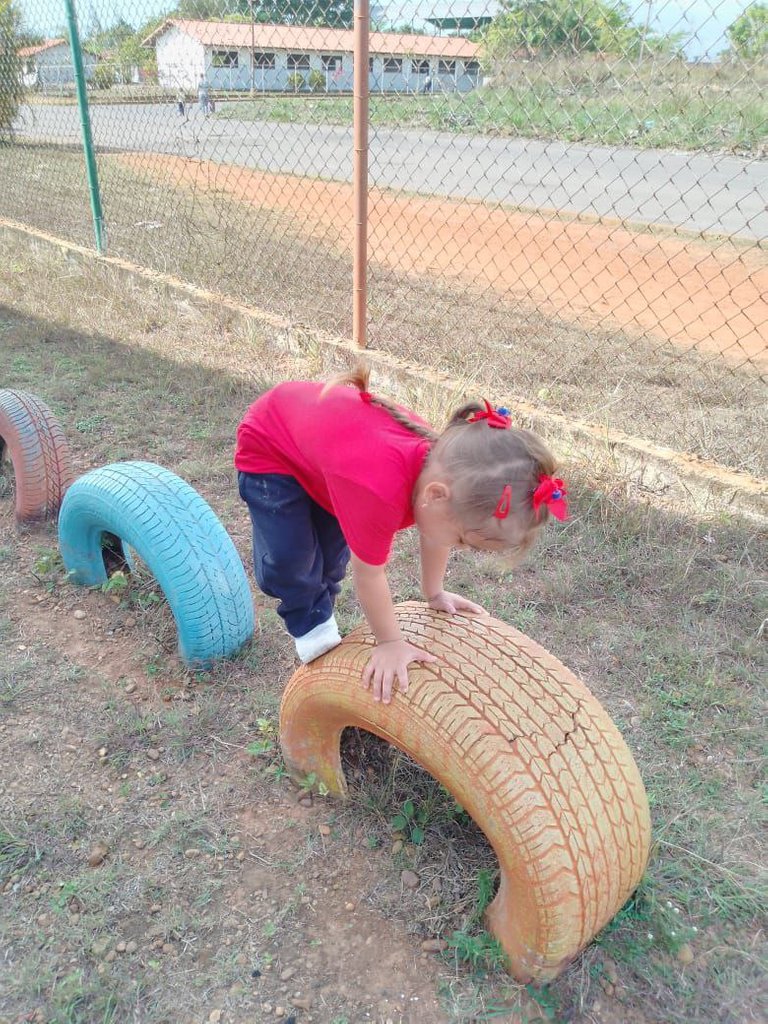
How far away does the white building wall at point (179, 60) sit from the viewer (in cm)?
712

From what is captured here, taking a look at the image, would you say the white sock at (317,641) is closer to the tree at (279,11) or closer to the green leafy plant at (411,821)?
the green leafy plant at (411,821)

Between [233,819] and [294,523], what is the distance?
A: 0.83 meters

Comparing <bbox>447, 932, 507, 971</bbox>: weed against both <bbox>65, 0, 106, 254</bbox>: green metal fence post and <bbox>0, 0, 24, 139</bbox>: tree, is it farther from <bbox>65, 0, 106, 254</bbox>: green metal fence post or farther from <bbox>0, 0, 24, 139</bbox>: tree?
<bbox>0, 0, 24, 139</bbox>: tree

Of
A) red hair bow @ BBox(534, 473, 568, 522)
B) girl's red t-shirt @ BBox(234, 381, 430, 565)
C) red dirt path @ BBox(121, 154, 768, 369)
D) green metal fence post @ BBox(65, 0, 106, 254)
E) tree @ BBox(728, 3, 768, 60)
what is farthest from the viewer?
red dirt path @ BBox(121, 154, 768, 369)

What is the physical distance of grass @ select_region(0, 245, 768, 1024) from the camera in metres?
1.77

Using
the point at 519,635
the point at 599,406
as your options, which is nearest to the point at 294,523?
the point at 519,635

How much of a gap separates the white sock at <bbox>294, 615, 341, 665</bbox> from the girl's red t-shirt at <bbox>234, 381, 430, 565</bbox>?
36cm

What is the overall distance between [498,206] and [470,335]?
1.93 m

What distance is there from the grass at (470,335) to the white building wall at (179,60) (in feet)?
4.01

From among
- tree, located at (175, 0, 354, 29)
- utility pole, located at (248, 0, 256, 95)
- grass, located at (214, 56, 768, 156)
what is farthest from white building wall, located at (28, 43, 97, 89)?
utility pole, located at (248, 0, 256, 95)

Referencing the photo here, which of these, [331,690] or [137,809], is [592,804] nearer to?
[331,690]

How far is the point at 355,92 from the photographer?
4051mm

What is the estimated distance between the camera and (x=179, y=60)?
7.36 metres

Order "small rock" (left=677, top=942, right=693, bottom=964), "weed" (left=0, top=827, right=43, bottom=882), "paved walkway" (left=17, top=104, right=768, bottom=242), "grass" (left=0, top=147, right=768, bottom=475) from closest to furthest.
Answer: "small rock" (left=677, top=942, right=693, bottom=964), "weed" (left=0, top=827, right=43, bottom=882), "grass" (left=0, top=147, right=768, bottom=475), "paved walkway" (left=17, top=104, right=768, bottom=242)
